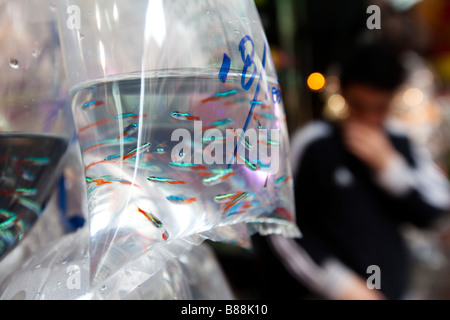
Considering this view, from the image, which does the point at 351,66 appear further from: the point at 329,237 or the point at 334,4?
the point at 334,4

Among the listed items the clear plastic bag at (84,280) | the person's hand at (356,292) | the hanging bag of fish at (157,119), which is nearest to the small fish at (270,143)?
the hanging bag of fish at (157,119)

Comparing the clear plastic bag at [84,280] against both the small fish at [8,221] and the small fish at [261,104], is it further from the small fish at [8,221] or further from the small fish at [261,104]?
the small fish at [261,104]

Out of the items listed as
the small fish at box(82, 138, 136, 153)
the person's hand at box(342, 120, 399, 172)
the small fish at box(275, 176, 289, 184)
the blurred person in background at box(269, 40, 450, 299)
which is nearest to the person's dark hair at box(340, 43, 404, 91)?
the blurred person in background at box(269, 40, 450, 299)

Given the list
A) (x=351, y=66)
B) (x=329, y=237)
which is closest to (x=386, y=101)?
(x=351, y=66)

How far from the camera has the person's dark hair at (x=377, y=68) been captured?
1.05 meters

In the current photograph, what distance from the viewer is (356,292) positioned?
3.13 ft

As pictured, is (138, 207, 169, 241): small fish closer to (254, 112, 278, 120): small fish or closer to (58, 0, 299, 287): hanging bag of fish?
(58, 0, 299, 287): hanging bag of fish

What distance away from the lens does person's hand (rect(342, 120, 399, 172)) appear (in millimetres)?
1091

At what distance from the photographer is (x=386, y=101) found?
110cm

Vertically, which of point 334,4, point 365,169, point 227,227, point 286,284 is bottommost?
point 286,284

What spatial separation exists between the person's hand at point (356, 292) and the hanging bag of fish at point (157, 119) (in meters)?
0.73

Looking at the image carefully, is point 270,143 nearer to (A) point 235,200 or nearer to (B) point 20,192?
(A) point 235,200

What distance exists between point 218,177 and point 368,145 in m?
0.86
